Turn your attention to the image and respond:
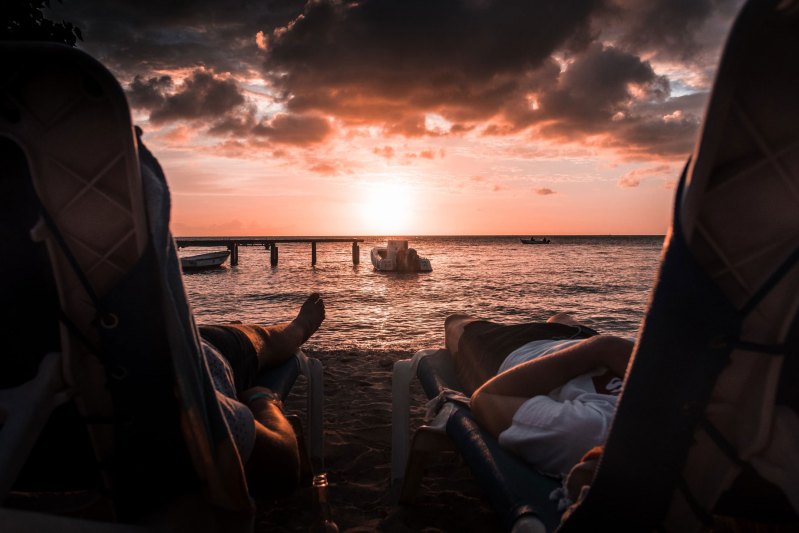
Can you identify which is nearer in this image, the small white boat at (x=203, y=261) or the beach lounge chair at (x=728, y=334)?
the beach lounge chair at (x=728, y=334)

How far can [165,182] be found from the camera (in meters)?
1.10

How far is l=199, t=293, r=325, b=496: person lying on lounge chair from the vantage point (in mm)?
1495

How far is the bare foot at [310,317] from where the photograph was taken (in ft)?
13.0

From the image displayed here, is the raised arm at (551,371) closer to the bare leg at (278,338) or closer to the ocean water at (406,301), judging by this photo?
the bare leg at (278,338)

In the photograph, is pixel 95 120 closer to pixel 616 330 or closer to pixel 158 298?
pixel 158 298

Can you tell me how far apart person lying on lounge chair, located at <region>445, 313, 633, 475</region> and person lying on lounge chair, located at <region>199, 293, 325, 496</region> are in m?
0.85

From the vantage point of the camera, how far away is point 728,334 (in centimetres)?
93

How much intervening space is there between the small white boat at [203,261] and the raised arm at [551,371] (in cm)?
2273

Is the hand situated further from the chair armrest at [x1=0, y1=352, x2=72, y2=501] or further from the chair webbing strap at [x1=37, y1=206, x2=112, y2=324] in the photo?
the chair webbing strap at [x1=37, y1=206, x2=112, y2=324]

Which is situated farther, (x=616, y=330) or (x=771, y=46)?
(x=616, y=330)

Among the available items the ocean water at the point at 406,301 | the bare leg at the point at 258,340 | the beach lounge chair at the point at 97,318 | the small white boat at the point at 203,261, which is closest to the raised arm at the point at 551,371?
the beach lounge chair at the point at 97,318

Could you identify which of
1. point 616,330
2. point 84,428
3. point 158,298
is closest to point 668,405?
point 158,298

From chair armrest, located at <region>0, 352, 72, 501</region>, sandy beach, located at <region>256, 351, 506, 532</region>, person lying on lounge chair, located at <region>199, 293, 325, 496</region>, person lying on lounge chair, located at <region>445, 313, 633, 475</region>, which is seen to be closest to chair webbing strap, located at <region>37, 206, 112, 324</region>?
chair armrest, located at <region>0, 352, 72, 501</region>

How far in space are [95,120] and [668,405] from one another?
1.32 m
